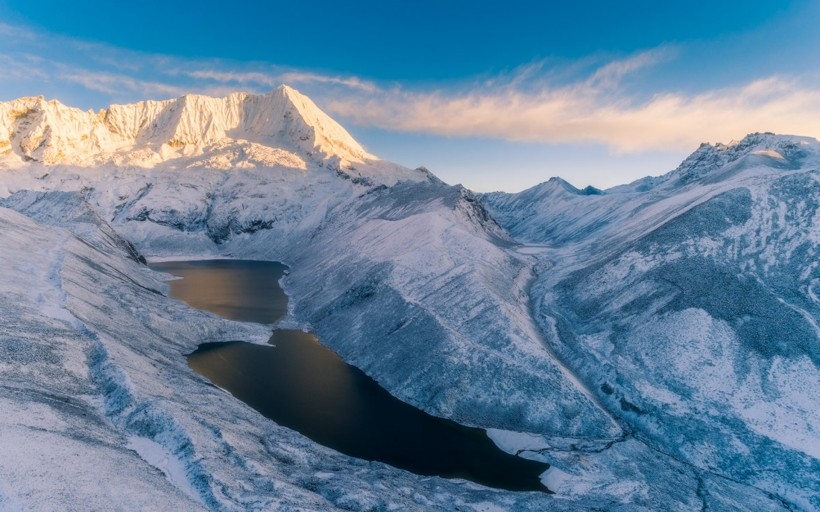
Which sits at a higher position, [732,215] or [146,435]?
[732,215]

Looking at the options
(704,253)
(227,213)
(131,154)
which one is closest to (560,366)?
(704,253)

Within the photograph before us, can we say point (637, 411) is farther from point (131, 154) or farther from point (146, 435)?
point (131, 154)

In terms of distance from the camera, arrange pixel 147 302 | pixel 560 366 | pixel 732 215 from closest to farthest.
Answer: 1. pixel 560 366
2. pixel 147 302
3. pixel 732 215

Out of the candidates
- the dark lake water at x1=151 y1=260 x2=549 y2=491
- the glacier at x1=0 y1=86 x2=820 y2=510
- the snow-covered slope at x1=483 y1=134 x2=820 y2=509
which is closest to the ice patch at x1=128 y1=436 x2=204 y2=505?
the glacier at x1=0 y1=86 x2=820 y2=510

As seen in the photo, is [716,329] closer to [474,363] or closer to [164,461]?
[474,363]

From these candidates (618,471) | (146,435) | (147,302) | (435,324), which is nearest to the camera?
(146,435)

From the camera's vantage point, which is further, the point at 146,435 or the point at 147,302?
the point at 147,302

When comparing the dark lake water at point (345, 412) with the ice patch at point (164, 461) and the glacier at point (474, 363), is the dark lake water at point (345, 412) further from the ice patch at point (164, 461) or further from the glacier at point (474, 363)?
the ice patch at point (164, 461)
